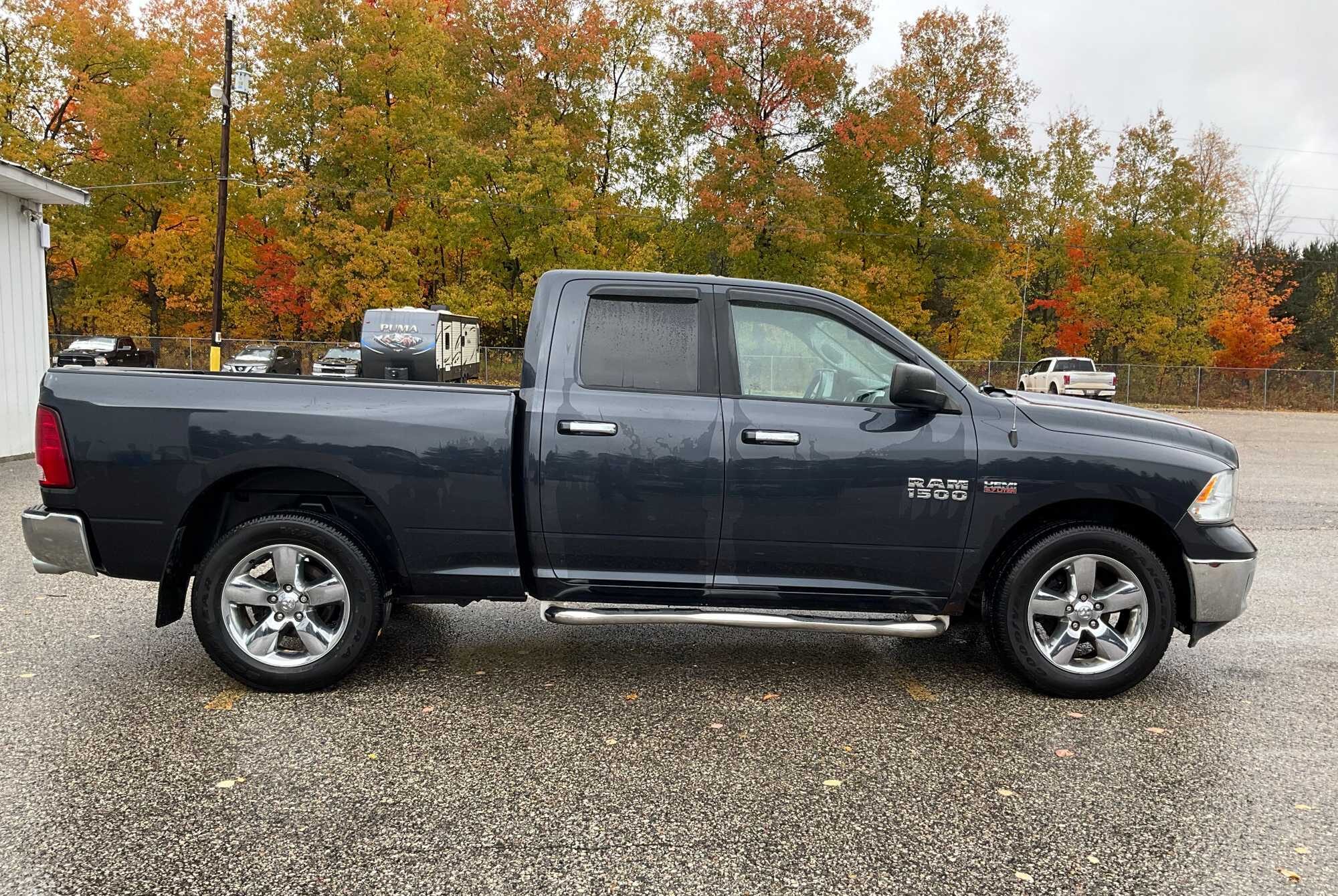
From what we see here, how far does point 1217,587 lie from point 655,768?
2.83 m

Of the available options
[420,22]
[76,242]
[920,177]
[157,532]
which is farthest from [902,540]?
[76,242]

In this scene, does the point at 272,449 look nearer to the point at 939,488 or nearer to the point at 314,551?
the point at 314,551

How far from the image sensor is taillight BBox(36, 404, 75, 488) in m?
4.25

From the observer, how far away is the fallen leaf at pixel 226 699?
167 inches

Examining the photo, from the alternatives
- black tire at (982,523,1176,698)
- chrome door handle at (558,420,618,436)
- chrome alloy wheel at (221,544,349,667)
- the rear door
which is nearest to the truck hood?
black tire at (982,523,1176,698)

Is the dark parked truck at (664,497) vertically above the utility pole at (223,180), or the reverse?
the utility pole at (223,180)

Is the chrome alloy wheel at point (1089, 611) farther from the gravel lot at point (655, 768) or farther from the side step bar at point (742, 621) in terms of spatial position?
the side step bar at point (742, 621)

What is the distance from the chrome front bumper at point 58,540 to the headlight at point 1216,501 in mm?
5271

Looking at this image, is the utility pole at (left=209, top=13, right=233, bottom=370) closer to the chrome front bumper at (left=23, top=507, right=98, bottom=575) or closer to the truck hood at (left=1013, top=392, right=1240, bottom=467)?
the chrome front bumper at (left=23, top=507, right=98, bottom=575)

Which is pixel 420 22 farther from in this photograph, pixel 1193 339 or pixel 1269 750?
pixel 1269 750

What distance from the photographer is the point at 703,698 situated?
4430 millimetres

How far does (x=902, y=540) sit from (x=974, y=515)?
36 cm

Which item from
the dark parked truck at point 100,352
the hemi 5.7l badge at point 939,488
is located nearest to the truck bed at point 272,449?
the hemi 5.7l badge at point 939,488

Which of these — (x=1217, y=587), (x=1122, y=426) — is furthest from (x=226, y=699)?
(x=1217, y=587)
